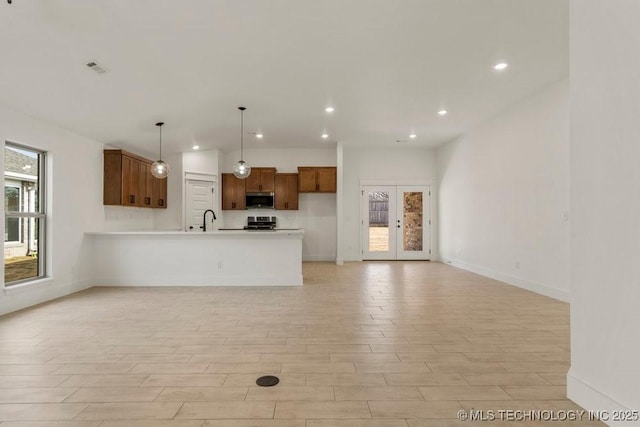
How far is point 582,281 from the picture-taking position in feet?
6.52

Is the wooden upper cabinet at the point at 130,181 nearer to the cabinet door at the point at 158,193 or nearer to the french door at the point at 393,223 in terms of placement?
the cabinet door at the point at 158,193

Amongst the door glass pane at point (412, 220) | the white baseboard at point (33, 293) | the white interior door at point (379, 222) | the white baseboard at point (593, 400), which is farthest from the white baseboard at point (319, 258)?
the white baseboard at point (593, 400)

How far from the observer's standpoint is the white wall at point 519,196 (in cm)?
465

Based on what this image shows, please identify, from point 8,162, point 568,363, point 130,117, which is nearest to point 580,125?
point 568,363

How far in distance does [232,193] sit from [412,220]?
505 centimetres

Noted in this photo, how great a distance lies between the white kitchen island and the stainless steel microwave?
2.87 metres

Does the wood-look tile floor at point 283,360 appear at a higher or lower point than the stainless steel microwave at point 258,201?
lower

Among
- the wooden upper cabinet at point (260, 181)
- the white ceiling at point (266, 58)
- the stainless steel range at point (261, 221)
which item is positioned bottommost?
the stainless steel range at point (261, 221)

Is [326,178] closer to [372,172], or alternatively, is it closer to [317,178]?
[317,178]

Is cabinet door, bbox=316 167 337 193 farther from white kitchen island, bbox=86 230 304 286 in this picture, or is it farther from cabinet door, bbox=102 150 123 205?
cabinet door, bbox=102 150 123 205

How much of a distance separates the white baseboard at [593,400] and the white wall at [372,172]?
6962 millimetres

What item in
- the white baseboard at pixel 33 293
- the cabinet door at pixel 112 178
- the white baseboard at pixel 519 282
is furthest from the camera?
the cabinet door at pixel 112 178

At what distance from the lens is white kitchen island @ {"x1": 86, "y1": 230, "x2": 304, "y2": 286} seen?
5.63m

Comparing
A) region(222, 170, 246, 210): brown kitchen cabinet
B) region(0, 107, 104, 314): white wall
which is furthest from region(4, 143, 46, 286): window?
region(222, 170, 246, 210): brown kitchen cabinet
